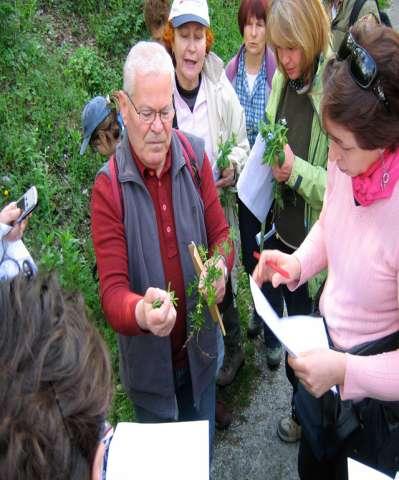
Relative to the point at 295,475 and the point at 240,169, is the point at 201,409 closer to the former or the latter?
the point at 295,475

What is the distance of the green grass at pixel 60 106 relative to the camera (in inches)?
140

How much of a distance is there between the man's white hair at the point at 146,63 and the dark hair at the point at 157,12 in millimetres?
1854

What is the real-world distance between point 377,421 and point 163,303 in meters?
0.87

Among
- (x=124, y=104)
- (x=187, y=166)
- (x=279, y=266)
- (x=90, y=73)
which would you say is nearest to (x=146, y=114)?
(x=124, y=104)

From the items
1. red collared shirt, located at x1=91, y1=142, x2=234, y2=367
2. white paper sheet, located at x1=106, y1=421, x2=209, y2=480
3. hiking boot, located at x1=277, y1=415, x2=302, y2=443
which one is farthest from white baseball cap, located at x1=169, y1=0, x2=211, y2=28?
hiking boot, located at x1=277, y1=415, x2=302, y2=443

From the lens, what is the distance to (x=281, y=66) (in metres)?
2.65

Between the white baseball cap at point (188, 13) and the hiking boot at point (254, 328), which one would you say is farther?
the hiking boot at point (254, 328)

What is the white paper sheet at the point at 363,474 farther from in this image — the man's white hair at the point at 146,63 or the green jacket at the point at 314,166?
the man's white hair at the point at 146,63

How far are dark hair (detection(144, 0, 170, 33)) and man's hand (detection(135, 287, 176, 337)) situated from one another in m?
2.56

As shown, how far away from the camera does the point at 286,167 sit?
262 centimetres

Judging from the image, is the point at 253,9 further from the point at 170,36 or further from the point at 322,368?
the point at 322,368

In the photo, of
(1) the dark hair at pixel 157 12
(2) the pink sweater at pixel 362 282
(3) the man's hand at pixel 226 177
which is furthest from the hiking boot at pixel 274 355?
(1) the dark hair at pixel 157 12

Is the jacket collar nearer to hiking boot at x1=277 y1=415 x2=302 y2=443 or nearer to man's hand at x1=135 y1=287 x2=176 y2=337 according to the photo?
man's hand at x1=135 y1=287 x2=176 y2=337

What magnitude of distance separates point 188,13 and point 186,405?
7.02 ft
